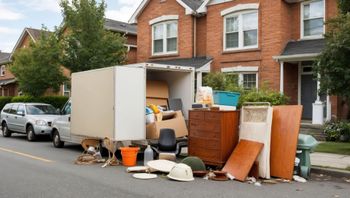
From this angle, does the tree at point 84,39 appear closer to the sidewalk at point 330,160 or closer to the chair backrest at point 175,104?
the chair backrest at point 175,104

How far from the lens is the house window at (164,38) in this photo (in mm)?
25188

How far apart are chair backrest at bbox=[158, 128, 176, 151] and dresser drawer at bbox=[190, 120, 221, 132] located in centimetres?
84

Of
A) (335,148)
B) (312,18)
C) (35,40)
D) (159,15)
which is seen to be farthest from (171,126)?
(35,40)

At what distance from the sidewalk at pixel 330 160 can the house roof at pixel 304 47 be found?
7008 millimetres

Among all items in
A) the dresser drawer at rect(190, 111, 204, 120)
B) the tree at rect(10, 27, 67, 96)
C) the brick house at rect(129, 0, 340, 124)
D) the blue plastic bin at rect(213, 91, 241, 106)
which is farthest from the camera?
the tree at rect(10, 27, 67, 96)

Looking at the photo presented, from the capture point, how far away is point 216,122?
10766 mm

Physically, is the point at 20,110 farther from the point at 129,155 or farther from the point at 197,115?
the point at 197,115

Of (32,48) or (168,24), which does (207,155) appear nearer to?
(168,24)

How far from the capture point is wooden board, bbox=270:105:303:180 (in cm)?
969

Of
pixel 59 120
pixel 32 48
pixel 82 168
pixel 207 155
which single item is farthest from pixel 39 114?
pixel 207 155

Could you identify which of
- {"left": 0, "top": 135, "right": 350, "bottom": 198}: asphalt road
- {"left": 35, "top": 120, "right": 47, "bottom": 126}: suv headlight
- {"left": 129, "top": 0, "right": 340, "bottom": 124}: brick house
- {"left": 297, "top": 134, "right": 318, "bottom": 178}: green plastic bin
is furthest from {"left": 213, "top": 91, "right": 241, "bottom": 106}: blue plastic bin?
{"left": 35, "top": 120, "right": 47, "bottom": 126}: suv headlight

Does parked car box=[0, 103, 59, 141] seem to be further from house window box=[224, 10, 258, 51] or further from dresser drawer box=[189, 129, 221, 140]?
house window box=[224, 10, 258, 51]

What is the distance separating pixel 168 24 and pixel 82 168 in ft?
52.4

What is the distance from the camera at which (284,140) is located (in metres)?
9.90
